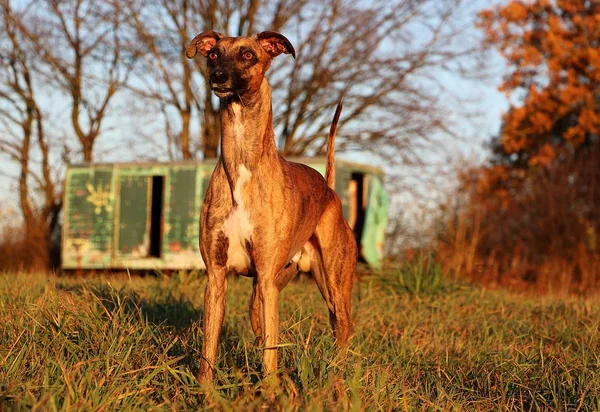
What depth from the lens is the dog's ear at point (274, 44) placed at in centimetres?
457

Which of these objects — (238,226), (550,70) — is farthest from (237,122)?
(550,70)

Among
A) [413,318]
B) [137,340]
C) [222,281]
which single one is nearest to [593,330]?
[413,318]

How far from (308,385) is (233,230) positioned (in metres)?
1.15

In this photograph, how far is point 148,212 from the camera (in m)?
15.7

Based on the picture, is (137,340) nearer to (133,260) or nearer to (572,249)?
(133,260)

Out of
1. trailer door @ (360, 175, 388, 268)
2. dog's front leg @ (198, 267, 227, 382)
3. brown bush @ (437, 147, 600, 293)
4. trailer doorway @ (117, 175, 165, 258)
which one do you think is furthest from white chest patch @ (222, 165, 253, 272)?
brown bush @ (437, 147, 600, 293)

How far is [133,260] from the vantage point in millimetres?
15555

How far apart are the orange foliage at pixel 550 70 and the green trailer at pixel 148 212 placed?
9.68 m

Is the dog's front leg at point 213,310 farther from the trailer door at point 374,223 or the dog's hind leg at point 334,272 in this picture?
the trailer door at point 374,223

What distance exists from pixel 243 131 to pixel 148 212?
11.9m

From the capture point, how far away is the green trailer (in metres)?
15.0

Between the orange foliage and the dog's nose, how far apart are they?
65.1 ft

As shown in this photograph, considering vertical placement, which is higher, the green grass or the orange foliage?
the orange foliage

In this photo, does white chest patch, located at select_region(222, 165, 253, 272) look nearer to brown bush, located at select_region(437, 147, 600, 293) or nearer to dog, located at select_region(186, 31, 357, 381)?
dog, located at select_region(186, 31, 357, 381)
